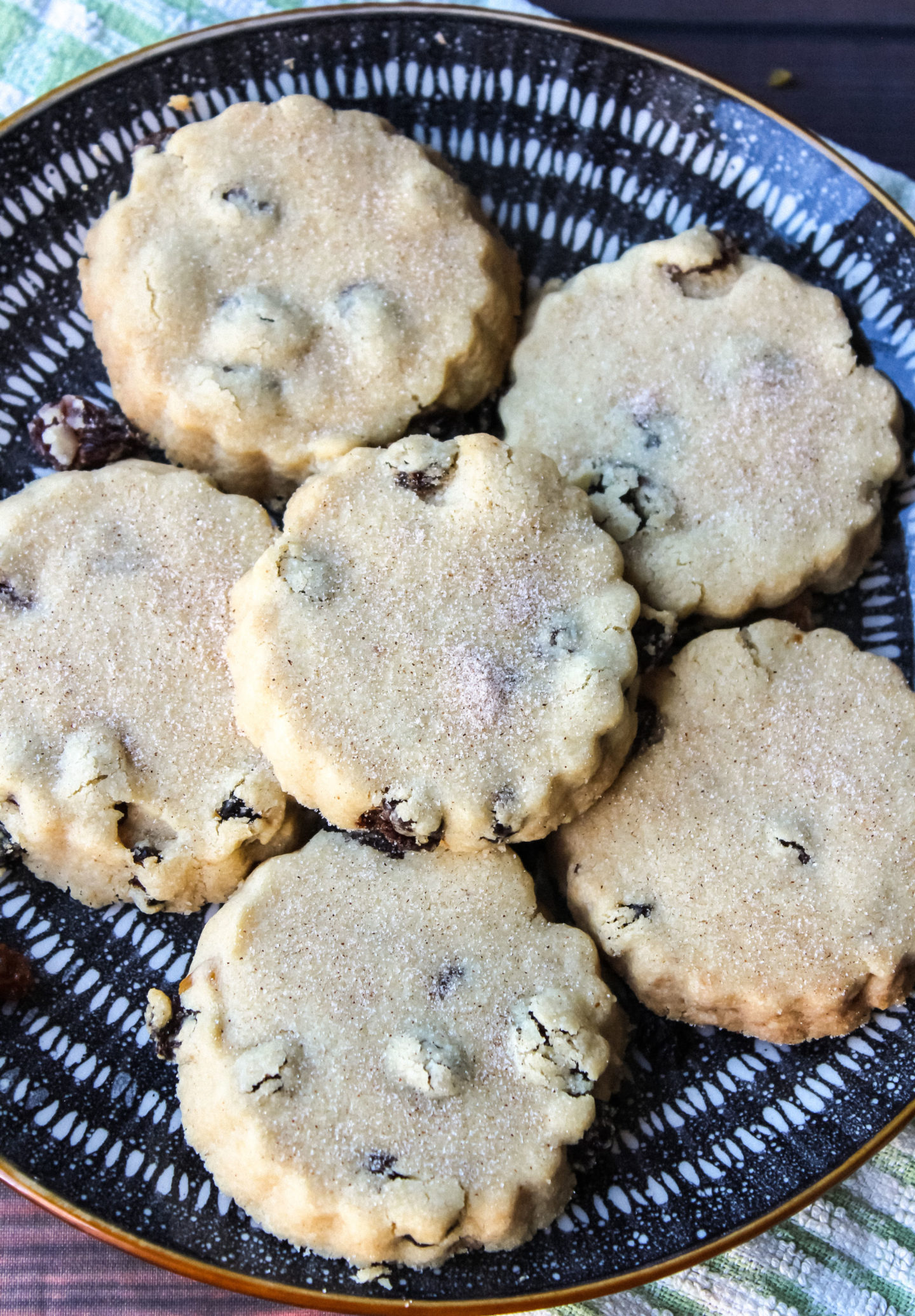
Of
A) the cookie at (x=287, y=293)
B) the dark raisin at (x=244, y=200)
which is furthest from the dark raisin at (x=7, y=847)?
the dark raisin at (x=244, y=200)

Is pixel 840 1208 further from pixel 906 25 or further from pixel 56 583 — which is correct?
pixel 906 25

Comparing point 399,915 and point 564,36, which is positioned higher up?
point 564,36

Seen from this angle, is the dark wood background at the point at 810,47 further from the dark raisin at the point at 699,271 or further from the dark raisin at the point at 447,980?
the dark raisin at the point at 447,980

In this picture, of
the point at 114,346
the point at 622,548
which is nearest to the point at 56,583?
the point at 114,346

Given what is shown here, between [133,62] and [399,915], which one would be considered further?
[133,62]

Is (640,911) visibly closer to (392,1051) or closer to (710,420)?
(392,1051)

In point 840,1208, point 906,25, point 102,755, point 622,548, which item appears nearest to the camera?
point 102,755
